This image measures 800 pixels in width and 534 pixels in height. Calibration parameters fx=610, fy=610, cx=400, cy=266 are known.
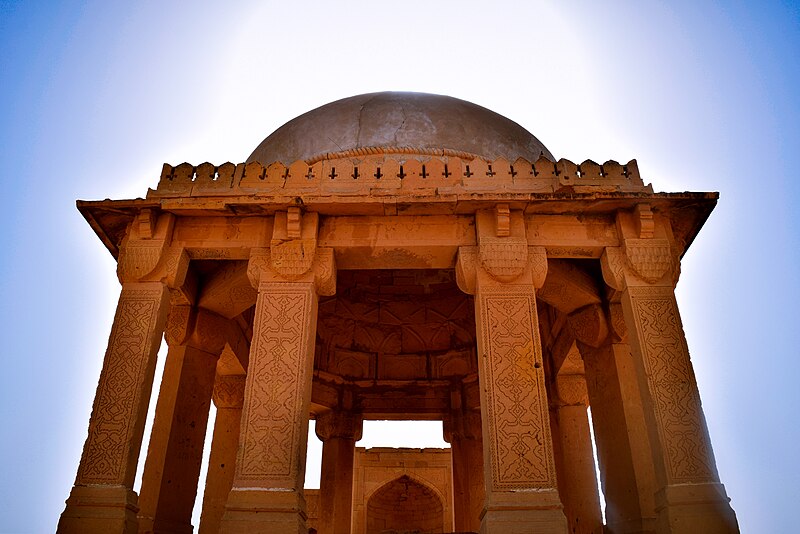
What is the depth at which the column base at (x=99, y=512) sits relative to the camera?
5.72 metres

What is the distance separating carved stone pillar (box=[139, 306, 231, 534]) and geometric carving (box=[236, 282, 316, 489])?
2086mm

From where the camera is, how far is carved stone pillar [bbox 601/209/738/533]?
5.67m

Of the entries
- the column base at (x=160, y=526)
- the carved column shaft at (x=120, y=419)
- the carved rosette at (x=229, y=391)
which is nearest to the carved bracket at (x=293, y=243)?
the carved column shaft at (x=120, y=419)

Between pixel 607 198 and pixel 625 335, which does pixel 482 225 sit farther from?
pixel 625 335

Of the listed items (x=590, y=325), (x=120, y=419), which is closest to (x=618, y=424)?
(x=590, y=325)

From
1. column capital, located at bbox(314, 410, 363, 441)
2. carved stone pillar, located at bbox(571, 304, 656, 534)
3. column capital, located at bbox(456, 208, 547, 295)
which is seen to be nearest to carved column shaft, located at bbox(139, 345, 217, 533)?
column capital, located at bbox(314, 410, 363, 441)

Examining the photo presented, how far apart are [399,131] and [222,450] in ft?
18.8

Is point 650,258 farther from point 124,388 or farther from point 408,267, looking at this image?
point 124,388

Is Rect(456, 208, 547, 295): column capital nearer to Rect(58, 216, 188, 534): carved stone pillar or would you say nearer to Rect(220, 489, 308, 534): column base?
Rect(220, 489, 308, 534): column base

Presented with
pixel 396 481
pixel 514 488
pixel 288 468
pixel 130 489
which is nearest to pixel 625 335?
pixel 514 488

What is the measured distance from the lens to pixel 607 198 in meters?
7.07

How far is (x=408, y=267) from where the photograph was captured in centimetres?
771

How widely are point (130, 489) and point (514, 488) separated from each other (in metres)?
3.78

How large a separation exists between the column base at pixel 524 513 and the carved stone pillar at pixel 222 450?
446cm
